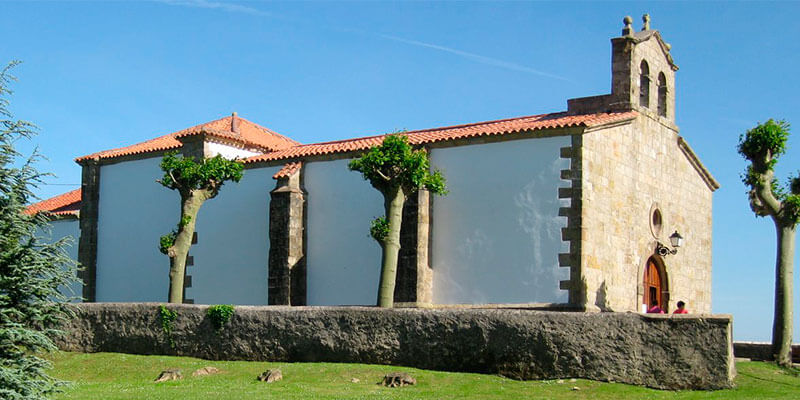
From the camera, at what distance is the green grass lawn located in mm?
16359

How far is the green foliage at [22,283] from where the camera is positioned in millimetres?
13406

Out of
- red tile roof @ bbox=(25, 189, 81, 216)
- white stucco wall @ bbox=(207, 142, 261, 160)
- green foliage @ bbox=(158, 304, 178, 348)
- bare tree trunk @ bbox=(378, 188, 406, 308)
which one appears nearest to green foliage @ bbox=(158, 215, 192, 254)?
white stucco wall @ bbox=(207, 142, 261, 160)

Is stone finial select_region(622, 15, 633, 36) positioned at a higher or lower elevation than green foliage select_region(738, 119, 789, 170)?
higher

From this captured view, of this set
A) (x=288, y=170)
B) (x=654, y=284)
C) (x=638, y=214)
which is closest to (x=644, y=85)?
(x=638, y=214)

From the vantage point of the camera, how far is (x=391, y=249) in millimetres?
23094

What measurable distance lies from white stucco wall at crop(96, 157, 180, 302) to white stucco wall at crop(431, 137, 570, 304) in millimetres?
9843

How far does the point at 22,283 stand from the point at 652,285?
17.7m

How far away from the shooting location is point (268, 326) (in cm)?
2056

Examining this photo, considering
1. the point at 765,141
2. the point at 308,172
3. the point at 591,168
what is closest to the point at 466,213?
the point at 591,168

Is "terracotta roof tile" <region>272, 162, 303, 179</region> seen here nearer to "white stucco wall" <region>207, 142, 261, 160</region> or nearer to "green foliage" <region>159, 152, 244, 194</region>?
"green foliage" <region>159, 152, 244, 194</region>

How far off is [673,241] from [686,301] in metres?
2.92

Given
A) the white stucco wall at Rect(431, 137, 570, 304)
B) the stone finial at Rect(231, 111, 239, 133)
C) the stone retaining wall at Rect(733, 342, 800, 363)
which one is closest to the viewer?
the white stucco wall at Rect(431, 137, 570, 304)

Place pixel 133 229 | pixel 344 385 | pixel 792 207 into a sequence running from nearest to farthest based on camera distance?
pixel 344 385, pixel 792 207, pixel 133 229

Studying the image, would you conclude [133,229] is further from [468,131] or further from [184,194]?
[468,131]
